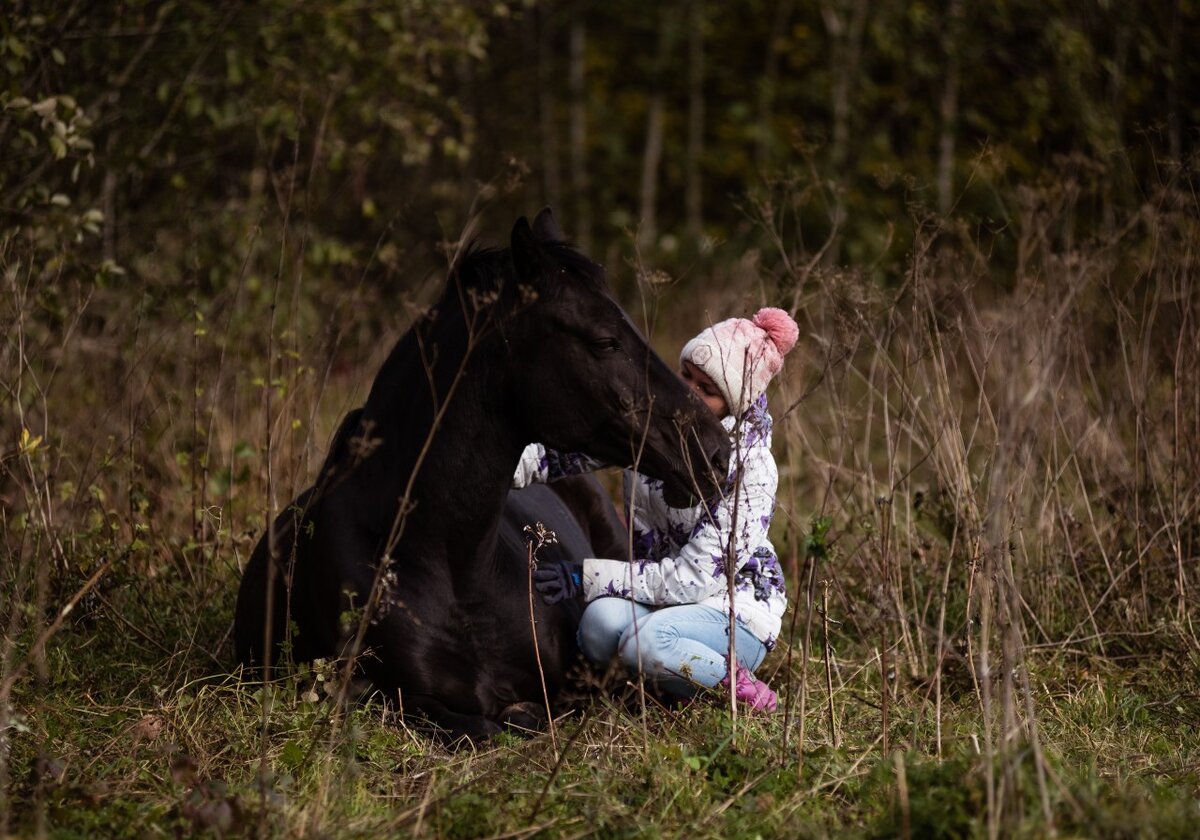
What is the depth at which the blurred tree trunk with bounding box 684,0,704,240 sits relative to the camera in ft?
52.9

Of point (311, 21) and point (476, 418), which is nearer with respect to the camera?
point (476, 418)

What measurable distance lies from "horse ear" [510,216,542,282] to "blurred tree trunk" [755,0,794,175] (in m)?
12.4

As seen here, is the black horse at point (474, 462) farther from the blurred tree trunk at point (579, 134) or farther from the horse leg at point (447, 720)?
the blurred tree trunk at point (579, 134)

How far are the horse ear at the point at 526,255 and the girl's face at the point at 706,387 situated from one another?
59cm

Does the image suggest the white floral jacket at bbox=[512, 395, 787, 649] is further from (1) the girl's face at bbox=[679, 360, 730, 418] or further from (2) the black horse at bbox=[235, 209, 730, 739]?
(2) the black horse at bbox=[235, 209, 730, 739]

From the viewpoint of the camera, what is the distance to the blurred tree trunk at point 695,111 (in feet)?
52.9

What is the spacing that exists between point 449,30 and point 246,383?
294 cm

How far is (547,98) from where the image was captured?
634 inches

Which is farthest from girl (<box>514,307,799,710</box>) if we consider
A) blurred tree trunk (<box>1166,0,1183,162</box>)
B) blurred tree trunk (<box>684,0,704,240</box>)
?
blurred tree trunk (<box>684,0,704,240</box>)

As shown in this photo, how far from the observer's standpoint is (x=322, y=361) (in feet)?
18.1

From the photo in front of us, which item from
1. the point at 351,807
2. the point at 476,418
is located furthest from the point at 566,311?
the point at 351,807

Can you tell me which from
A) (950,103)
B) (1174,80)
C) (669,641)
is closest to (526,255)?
(669,641)

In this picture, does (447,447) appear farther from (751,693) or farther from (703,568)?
(751,693)

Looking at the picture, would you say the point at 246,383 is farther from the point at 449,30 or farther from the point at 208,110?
the point at 449,30
